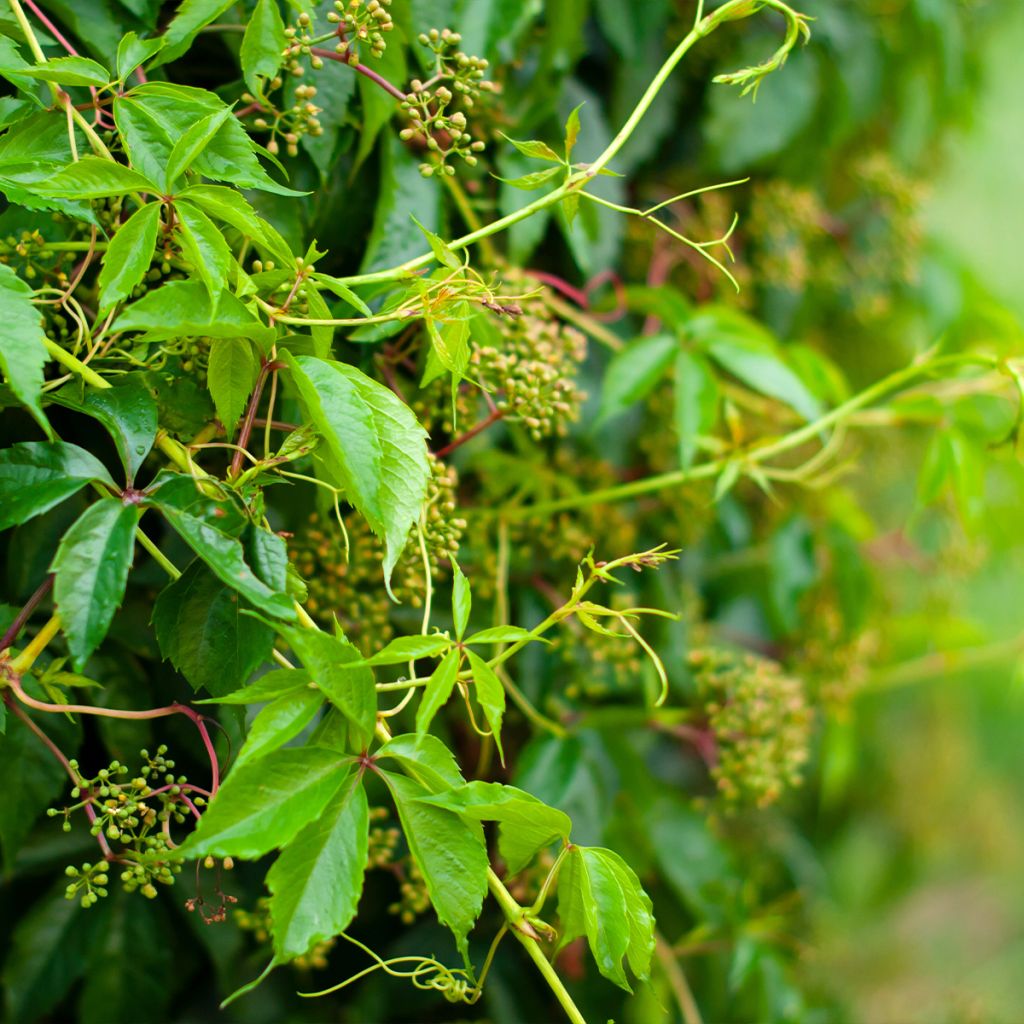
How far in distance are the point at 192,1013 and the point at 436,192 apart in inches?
29.2

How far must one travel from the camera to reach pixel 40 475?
507mm

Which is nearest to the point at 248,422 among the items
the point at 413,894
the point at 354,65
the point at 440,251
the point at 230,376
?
the point at 230,376

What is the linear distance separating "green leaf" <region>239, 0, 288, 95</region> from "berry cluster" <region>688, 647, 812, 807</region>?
24.3 inches

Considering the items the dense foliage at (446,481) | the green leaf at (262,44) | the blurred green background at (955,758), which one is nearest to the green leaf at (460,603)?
the dense foliage at (446,481)

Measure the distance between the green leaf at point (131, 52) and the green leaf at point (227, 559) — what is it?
24cm

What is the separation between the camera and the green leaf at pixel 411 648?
49cm

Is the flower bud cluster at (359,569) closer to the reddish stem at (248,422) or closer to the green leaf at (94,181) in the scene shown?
the reddish stem at (248,422)

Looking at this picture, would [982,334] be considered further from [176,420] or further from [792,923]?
[176,420]

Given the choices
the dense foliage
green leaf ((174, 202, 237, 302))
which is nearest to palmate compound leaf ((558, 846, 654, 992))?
the dense foliage

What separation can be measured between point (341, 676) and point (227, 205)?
241 millimetres

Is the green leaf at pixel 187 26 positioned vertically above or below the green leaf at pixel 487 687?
above

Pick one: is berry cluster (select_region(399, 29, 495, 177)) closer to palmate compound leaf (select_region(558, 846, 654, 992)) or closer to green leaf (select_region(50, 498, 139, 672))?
green leaf (select_region(50, 498, 139, 672))

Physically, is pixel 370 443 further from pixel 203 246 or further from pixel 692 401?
pixel 692 401

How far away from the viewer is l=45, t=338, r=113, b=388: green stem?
532 mm
